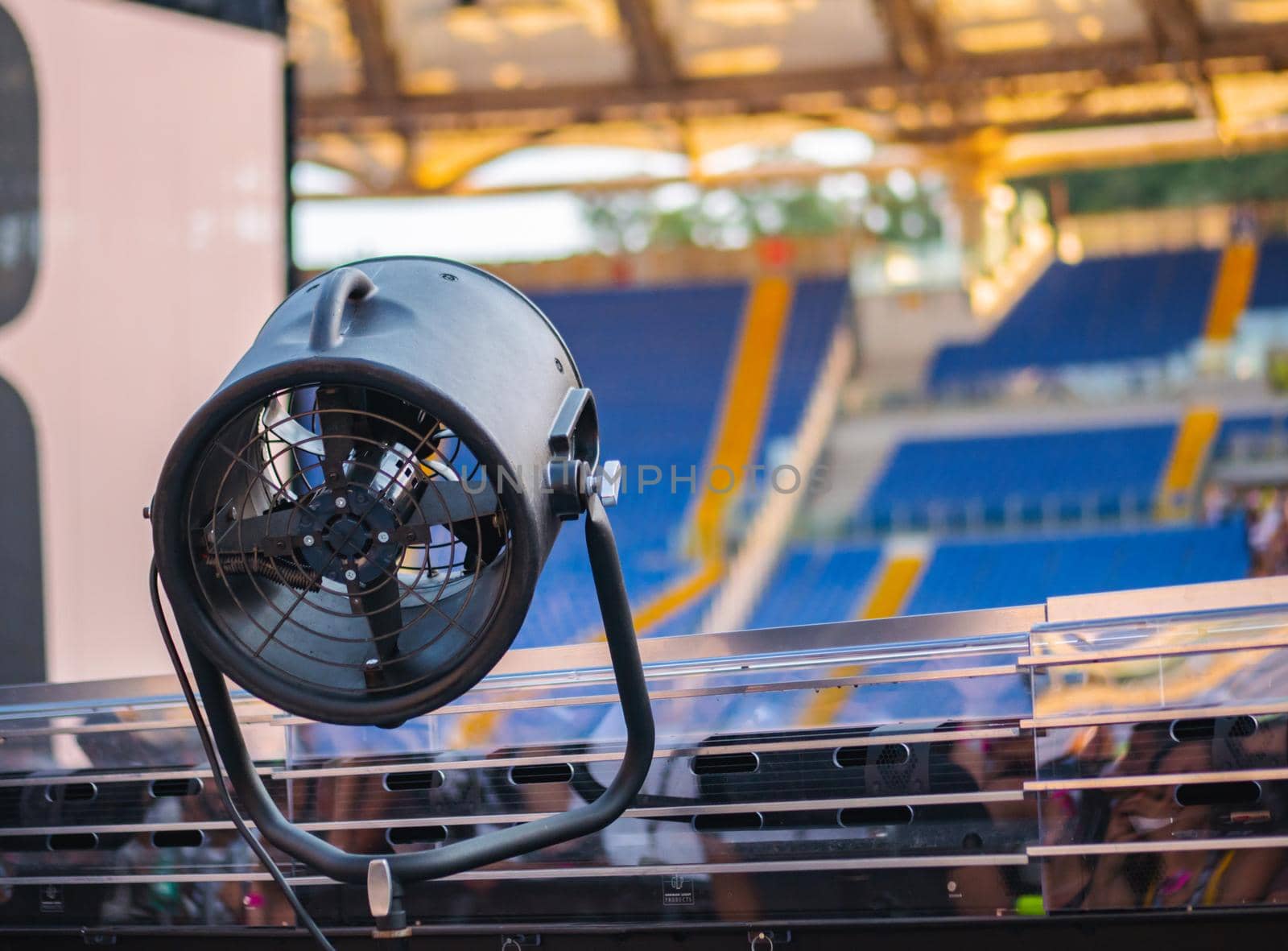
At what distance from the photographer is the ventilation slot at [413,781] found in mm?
1691

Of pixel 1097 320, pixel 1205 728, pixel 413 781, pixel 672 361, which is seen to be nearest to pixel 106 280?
pixel 413 781

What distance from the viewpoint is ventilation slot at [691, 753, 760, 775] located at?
5.28 ft

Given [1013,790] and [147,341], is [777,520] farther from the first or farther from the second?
[1013,790]

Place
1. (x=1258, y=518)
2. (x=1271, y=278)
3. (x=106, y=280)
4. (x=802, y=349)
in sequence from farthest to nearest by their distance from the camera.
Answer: (x=802, y=349), (x=1271, y=278), (x=1258, y=518), (x=106, y=280)

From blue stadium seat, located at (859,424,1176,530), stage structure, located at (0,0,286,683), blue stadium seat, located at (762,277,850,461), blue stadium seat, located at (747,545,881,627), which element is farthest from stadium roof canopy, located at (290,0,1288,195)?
stage structure, located at (0,0,286,683)

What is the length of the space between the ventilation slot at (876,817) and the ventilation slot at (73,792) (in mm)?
999

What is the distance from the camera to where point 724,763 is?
1620mm

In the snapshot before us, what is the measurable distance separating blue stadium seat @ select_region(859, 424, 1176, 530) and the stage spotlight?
30.3 feet

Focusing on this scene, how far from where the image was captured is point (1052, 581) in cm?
970

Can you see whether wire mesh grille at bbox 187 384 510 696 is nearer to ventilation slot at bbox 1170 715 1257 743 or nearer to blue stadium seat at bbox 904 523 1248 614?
ventilation slot at bbox 1170 715 1257 743

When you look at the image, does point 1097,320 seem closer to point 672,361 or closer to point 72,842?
point 672,361

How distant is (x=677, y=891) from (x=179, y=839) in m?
0.66

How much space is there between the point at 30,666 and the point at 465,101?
8484 millimetres

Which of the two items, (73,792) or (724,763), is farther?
(73,792)
